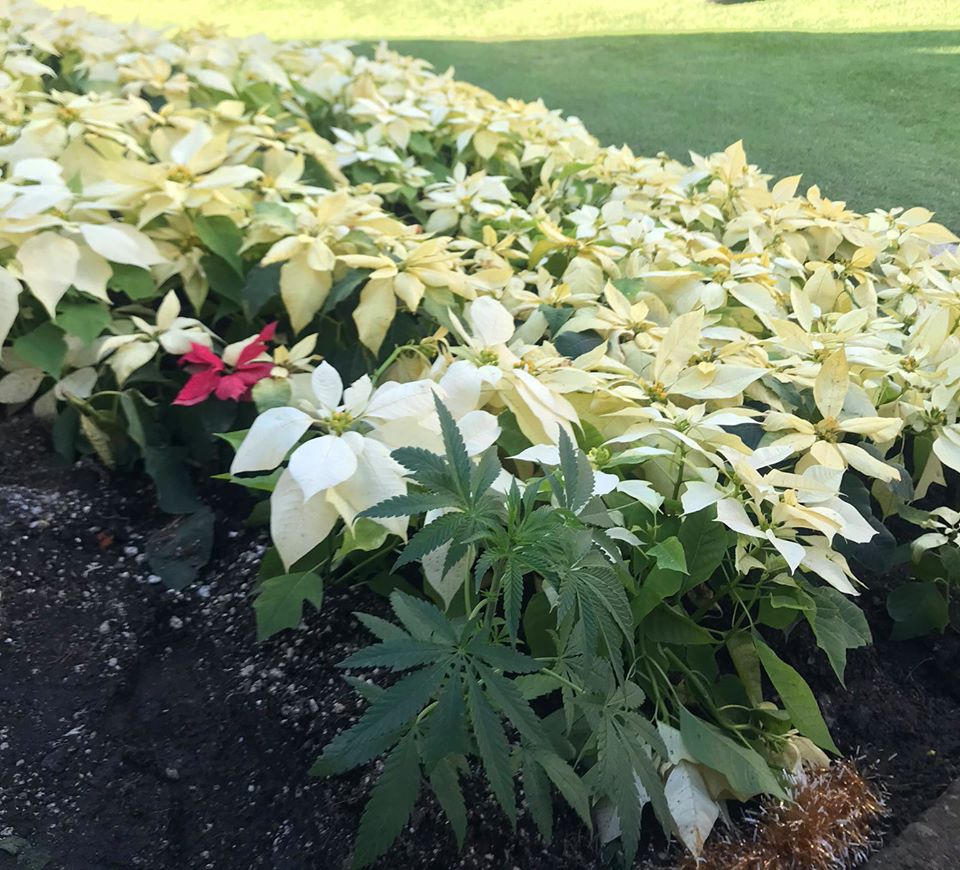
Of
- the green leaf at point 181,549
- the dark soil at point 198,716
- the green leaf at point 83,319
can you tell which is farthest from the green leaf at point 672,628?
the green leaf at point 83,319

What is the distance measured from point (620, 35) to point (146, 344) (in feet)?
5.65

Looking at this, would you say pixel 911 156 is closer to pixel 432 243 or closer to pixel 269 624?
pixel 432 243

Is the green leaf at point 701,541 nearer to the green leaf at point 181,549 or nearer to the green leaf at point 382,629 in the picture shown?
the green leaf at point 382,629

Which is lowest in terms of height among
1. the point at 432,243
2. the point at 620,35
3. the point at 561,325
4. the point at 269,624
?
the point at 269,624

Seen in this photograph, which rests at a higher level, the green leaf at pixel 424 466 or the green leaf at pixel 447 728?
the green leaf at pixel 424 466

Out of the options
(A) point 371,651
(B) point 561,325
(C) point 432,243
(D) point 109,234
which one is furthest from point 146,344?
(A) point 371,651

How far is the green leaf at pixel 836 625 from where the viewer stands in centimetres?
86

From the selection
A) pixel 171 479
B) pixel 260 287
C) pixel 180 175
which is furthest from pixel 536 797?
pixel 180 175

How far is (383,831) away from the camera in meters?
0.64

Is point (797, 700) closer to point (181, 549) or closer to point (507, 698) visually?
point (507, 698)

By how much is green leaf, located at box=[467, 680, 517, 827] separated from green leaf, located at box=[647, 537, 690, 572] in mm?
266

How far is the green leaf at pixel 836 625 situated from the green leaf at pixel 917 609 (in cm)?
18

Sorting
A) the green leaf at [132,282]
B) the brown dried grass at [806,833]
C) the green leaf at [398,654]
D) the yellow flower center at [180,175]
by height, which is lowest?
the brown dried grass at [806,833]

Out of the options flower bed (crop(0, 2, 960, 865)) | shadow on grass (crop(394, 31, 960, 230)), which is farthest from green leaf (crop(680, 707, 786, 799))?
shadow on grass (crop(394, 31, 960, 230))
